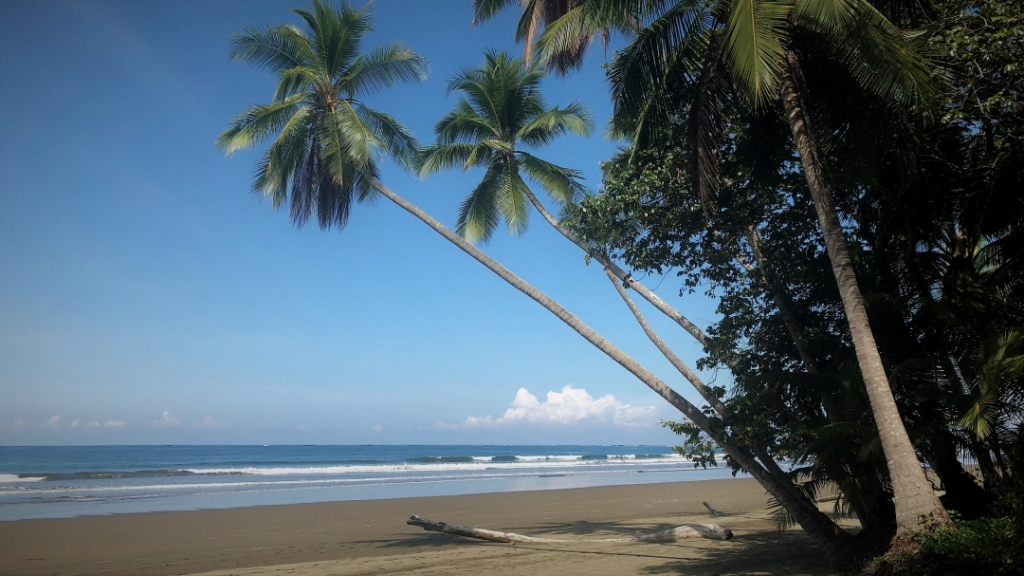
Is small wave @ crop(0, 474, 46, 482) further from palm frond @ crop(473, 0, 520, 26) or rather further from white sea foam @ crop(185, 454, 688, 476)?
palm frond @ crop(473, 0, 520, 26)

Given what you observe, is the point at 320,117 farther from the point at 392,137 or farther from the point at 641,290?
the point at 641,290

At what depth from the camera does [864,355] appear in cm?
676

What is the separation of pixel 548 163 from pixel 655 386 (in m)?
6.64

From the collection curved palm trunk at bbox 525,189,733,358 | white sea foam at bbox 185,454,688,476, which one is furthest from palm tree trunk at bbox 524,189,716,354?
white sea foam at bbox 185,454,688,476

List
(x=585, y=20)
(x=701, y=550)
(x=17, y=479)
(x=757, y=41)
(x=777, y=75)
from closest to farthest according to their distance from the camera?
(x=757, y=41)
(x=777, y=75)
(x=585, y=20)
(x=701, y=550)
(x=17, y=479)

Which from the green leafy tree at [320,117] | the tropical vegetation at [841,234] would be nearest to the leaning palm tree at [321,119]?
the green leafy tree at [320,117]

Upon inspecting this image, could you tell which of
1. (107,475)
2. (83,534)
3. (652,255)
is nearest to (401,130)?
(652,255)

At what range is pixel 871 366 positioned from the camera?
671 centimetres

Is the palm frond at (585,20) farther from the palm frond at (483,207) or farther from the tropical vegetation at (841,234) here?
the palm frond at (483,207)

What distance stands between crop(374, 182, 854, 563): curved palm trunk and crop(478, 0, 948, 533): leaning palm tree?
2246 mm

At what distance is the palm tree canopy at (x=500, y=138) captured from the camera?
14.7 m

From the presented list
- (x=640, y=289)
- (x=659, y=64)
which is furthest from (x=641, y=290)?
(x=659, y=64)

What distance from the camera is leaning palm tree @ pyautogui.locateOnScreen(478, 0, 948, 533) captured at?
652 cm

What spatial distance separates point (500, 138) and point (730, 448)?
355 inches
